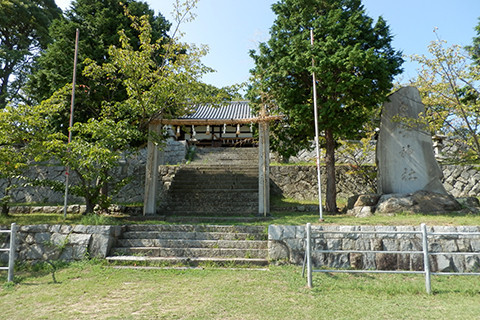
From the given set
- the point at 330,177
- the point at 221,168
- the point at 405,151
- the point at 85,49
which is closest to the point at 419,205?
the point at 405,151

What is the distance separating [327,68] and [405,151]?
3.65 metres

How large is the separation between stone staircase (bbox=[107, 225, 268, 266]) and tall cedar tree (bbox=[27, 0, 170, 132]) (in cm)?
519

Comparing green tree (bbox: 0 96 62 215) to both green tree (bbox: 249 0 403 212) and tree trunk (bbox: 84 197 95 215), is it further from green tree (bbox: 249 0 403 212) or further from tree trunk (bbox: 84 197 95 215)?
green tree (bbox: 249 0 403 212)

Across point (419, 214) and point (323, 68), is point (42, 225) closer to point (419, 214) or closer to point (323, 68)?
point (323, 68)

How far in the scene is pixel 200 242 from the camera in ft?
21.9

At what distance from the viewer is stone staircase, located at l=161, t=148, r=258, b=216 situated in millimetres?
10500

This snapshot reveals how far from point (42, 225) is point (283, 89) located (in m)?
7.59

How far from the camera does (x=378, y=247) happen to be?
6141 millimetres

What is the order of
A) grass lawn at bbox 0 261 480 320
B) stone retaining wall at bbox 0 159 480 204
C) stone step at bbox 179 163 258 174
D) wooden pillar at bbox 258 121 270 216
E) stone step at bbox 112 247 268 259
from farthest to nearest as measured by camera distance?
stone retaining wall at bbox 0 159 480 204
stone step at bbox 179 163 258 174
wooden pillar at bbox 258 121 270 216
stone step at bbox 112 247 268 259
grass lawn at bbox 0 261 480 320

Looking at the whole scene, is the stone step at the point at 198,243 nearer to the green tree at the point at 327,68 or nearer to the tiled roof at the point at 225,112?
the green tree at the point at 327,68

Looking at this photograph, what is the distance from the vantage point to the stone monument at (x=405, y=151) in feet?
29.5

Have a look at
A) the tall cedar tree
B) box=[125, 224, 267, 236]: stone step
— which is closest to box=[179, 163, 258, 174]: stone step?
the tall cedar tree

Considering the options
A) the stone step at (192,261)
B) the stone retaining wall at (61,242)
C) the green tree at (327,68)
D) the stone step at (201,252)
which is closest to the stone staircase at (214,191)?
the green tree at (327,68)

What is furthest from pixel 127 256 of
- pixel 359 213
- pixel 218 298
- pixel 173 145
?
pixel 173 145
